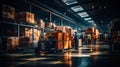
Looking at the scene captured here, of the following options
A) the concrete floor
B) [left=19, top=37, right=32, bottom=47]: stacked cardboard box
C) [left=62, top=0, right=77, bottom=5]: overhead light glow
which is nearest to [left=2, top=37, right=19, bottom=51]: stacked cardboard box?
[left=19, top=37, right=32, bottom=47]: stacked cardboard box

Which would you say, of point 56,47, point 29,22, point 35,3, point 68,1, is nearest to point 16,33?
point 29,22

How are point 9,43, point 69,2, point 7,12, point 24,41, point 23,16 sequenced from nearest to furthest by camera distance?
point 7,12 → point 9,43 → point 23,16 → point 24,41 → point 69,2

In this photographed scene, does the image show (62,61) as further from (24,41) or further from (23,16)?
(24,41)

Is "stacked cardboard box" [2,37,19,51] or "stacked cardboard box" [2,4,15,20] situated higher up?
"stacked cardboard box" [2,4,15,20]

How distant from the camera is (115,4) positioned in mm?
32344

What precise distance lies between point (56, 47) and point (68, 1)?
11639mm

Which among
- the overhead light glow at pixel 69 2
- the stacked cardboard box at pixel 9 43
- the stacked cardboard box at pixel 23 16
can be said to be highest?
the overhead light glow at pixel 69 2

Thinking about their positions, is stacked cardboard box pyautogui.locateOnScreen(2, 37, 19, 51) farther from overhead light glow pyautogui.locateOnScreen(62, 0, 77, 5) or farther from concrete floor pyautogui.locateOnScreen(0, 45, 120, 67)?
overhead light glow pyautogui.locateOnScreen(62, 0, 77, 5)

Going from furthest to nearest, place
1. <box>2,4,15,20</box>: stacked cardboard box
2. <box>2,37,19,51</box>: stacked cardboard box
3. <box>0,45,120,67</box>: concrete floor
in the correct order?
<box>2,37,19,51</box>: stacked cardboard box, <box>2,4,15,20</box>: stacked cardboard box, <box>0,45,120,67</box>: concrete floor

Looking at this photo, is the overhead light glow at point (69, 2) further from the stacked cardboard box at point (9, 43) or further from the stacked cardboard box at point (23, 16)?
the stacked cardboard box at point (9, 43)

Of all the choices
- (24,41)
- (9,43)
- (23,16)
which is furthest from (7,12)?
(24,41)

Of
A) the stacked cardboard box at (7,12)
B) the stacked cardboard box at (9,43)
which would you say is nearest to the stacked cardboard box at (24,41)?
the stacked cardboard box at (9,43)

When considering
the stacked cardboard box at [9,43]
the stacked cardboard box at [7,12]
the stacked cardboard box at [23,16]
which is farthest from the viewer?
the stacked cardboard box at [23,16]

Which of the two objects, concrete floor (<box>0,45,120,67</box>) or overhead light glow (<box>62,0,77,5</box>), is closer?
concrete floor (<box>0,45,120,67</box>)
